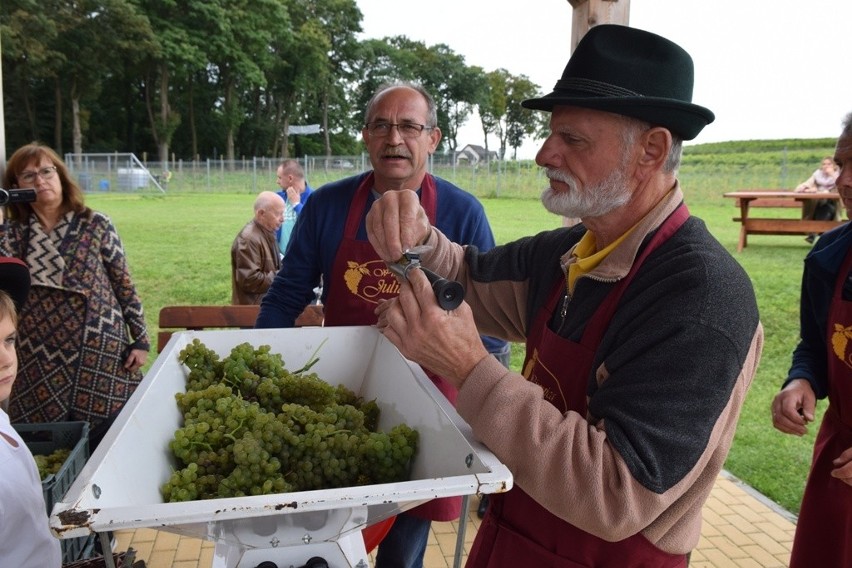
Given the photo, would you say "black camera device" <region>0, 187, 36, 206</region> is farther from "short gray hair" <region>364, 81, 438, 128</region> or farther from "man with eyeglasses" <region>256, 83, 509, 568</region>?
"short gray hair" <region>364, 81, 438, 128</region>

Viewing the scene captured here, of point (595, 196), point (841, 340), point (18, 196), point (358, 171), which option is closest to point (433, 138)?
point (595, 196)

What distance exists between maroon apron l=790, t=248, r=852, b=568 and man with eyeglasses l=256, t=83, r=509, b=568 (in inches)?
43.6

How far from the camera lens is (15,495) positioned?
155 cm

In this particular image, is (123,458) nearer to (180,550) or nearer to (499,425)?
(499,425)

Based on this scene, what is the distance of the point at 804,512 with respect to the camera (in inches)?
79.0

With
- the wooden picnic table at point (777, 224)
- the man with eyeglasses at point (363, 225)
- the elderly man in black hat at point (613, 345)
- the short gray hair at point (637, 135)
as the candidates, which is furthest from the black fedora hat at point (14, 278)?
the wooden picnic table at point (777, 224)

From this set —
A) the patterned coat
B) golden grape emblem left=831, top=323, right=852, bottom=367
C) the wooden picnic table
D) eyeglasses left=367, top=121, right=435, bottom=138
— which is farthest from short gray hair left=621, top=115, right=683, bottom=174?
the wooden picnic table

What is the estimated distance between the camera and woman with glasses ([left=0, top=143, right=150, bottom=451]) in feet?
9.38

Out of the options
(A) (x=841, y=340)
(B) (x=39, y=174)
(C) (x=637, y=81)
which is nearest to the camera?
(C) (x=637, y=81)

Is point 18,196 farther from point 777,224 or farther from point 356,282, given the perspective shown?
point 777,224

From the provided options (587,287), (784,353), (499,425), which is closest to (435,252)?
(587,287)

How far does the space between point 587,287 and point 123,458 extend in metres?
0.94

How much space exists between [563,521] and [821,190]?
36.8 feet

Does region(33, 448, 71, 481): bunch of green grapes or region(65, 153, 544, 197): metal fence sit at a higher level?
region(65, 153, 544, 197): metal fence
